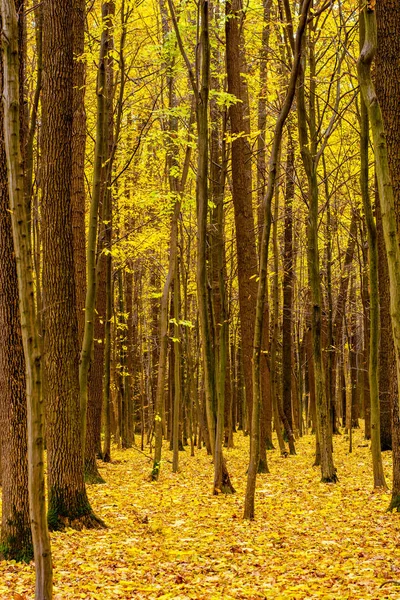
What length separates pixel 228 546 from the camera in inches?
289

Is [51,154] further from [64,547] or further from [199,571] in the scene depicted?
[199,571]

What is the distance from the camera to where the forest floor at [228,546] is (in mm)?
5676

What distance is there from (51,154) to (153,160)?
10.7 metres

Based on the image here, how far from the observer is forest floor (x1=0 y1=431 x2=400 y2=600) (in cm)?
568

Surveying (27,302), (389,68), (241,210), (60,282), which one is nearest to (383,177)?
(389,68)

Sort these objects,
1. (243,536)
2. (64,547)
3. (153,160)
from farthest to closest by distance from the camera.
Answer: (153,160)
(243,536)
(64,547)

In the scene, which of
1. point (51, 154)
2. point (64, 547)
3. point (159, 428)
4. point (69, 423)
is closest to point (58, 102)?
point (51, 154)

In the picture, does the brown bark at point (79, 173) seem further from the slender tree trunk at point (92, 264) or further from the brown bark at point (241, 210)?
the brown bark at point (241, 210)

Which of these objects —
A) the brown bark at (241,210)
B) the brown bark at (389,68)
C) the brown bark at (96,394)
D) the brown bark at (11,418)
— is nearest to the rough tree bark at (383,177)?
the brown bark at (389,68)

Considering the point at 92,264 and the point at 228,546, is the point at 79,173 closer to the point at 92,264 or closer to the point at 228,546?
the point at 92,264

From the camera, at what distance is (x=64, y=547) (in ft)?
23.4

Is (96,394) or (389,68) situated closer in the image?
(389,68)

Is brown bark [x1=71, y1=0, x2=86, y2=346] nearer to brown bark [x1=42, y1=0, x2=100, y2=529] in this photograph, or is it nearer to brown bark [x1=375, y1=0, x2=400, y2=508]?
brown bark [x1=42, y1=0, x2=100, y2=529]

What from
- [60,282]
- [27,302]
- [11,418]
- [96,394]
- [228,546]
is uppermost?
[60,282]
